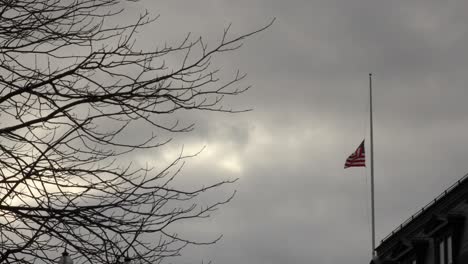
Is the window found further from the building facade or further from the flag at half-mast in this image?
the flag at half-mast

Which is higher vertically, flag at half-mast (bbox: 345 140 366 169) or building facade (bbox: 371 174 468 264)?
flag at half-mast (bbox: 345 140 366 169)

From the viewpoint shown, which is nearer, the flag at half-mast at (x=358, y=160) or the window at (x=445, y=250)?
the window at (x=445, y=250)

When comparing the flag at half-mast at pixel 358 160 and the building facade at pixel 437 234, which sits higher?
the flag at half-mast at pixel 358 160

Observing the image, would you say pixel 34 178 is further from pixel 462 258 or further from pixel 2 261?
pixel 462 258

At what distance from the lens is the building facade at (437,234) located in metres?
45.3

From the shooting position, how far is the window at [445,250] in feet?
155

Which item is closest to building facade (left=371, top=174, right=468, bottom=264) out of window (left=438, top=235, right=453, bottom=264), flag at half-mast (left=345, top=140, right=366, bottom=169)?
window (left=438, top=235, right=453, bottom=264)

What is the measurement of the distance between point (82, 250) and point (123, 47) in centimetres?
272

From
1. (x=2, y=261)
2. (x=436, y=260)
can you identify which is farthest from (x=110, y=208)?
(x=436, y=260)

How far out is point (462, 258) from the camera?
44.4m

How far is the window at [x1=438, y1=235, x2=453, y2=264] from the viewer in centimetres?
4713

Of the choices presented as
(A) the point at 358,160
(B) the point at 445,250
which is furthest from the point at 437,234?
(A) the point at 358,160

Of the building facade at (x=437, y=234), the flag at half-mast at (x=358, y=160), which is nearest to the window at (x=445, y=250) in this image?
the building facade at (x=437, y=234)

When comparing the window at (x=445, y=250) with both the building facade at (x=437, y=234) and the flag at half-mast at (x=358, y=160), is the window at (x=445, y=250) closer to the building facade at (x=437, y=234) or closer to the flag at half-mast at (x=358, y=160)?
the building facade at (x=437, y=234)
